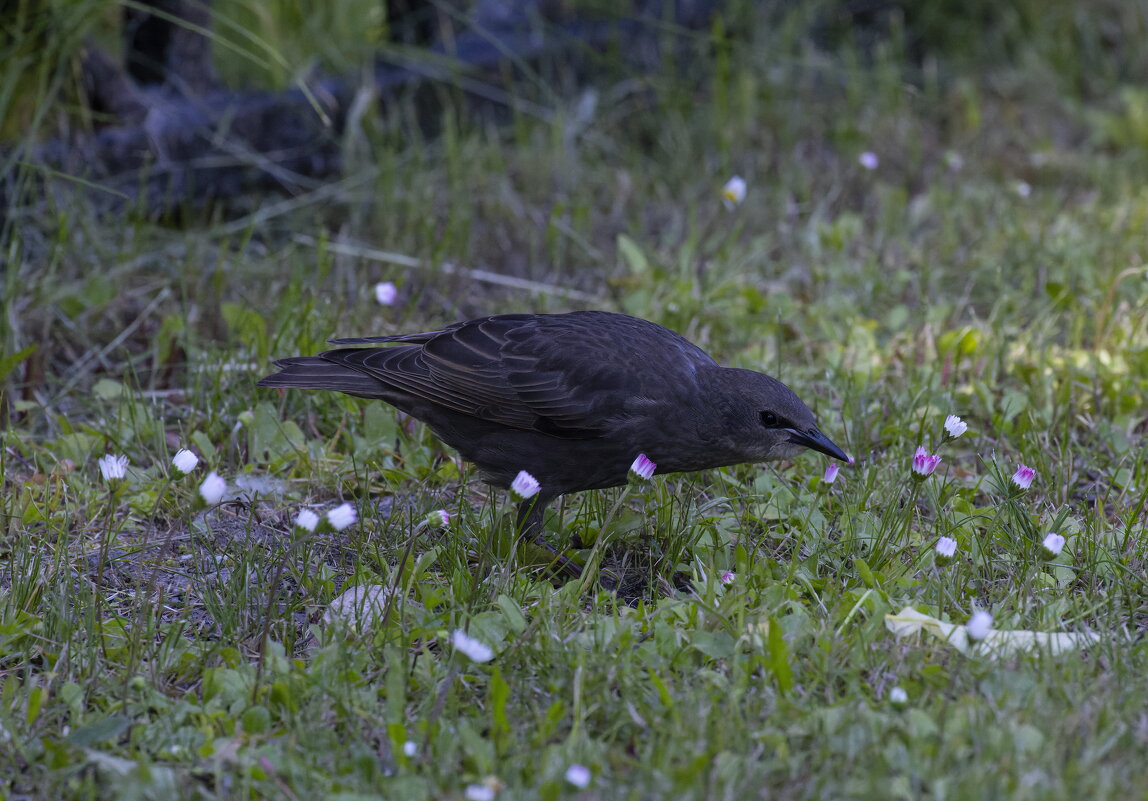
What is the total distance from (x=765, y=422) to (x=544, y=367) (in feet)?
2.41

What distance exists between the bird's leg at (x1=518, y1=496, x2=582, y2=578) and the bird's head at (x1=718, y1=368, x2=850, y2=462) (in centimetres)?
62

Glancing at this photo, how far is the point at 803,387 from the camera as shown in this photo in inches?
193

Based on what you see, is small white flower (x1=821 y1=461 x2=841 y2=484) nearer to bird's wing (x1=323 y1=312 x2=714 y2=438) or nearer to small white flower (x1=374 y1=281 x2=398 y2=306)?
bird's wing (x1=323 y1=312 x2=714 y2=438)

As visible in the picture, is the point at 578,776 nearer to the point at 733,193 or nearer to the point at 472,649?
the point at 472,649

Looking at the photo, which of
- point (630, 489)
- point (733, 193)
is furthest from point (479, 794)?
point (733, 193)

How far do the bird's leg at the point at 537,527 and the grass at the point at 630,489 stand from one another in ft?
0.21

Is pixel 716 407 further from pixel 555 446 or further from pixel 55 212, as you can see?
pixel 55 212

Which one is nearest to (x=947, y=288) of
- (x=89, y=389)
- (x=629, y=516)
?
(x=629, y=516)

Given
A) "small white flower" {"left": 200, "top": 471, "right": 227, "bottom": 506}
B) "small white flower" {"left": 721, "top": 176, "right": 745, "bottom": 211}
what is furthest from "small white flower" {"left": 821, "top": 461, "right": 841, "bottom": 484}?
"small white flower" {"left": 721, "top": 176, "right": 745, "bottom": 211}

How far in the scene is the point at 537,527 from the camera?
12.6ft

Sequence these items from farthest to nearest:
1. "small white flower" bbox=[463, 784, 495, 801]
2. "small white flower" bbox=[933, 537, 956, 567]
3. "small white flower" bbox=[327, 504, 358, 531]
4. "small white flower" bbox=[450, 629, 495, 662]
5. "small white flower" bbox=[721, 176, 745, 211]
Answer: "small white flower" bbox=[721, 176, 745, 211] < "small white flower" bbox=[933, 537, 956, 567] < "small white flower" bbox=[327, 504, 358, 531] < "small white flower" bbox=[450, 629, 495, 662] < "small white flower" bbox=[463, 784, 495, 801]

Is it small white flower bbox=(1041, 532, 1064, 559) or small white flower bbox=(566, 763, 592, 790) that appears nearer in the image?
small white flower bbox=(566, 763, 592, 790)

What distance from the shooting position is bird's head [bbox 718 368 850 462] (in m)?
3.80

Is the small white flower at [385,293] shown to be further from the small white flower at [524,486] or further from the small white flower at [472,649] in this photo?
the small white flower at [472,649]
